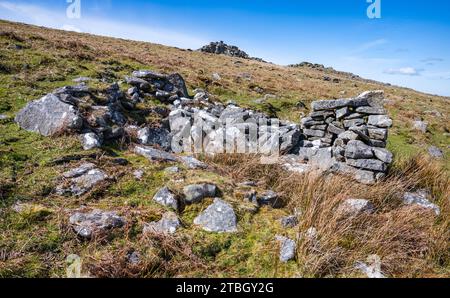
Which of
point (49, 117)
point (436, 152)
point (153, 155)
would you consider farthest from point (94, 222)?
point (436, 152)

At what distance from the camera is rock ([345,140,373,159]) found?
7823mm

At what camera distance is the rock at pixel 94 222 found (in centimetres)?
443

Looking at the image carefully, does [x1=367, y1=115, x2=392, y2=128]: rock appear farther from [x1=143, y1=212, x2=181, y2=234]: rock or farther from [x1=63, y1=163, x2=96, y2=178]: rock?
[x1=63, y1=163, x2=96, y2=178]: rock

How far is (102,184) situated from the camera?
5.68 metres

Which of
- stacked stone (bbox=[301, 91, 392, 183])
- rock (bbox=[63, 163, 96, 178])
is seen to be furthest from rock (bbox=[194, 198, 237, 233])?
stacked stone (bbox=[301, 91, 392, 183])

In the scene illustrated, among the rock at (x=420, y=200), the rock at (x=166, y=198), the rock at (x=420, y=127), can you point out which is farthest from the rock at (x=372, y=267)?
the rock at (x=420, y=127)

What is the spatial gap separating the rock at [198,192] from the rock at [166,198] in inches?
9.5

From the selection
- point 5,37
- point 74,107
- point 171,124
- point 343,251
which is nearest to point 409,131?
point 171,124

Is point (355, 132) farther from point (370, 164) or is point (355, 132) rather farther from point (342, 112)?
point (370, 164)

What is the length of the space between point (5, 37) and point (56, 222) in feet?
56.3

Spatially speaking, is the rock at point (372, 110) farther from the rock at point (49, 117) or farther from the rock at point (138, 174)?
the rock at point (49, 117)

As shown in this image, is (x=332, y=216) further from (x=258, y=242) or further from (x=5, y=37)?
(x=5, y=37)

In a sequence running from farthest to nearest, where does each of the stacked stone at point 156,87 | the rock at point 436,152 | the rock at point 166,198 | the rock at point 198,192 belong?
the rock at point 436,152
the stacked stone at point 156,87
the rock at point 198,192
the rock at point 166,198

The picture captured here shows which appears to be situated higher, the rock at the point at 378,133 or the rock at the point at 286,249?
the rock at the point at 378,133
